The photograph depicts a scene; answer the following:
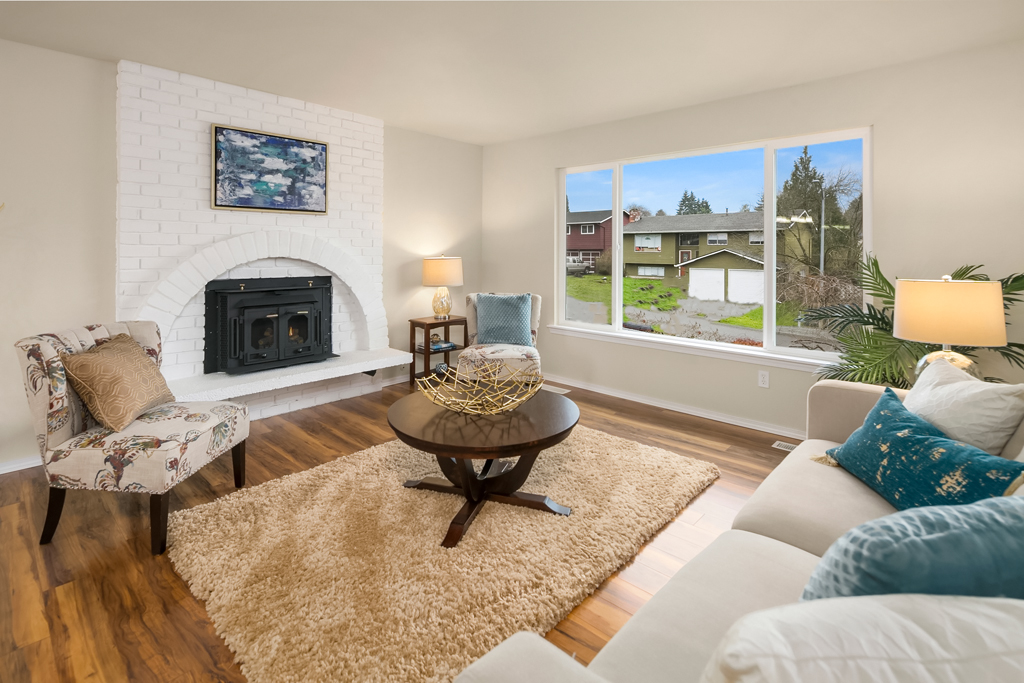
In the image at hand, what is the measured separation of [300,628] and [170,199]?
3003 millimetres

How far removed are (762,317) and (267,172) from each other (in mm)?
3865

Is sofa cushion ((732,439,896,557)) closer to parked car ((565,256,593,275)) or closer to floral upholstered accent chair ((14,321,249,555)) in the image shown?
floral upholstered accent chair ((14,321,249,555))

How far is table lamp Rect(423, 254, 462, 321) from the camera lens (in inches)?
188

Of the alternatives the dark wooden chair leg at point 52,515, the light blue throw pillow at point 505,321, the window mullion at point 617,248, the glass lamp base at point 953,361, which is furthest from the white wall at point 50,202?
the glass lamp base at point 953,361

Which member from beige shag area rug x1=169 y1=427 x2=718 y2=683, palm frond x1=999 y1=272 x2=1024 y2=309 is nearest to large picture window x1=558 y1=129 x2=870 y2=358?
palm frond x1=999 y1=272 x2=1024 y2=309

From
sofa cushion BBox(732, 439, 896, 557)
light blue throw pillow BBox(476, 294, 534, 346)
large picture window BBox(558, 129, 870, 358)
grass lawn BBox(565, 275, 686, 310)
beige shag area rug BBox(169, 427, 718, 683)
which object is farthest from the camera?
light blue throw pillow BBox(476, 294, 534, 346)

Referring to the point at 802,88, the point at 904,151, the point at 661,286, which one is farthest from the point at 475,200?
the point at 904,151

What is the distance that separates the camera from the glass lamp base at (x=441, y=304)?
195 inches

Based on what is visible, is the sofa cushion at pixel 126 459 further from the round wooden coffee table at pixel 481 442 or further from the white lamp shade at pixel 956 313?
the white lamp shade at pixel 956 313

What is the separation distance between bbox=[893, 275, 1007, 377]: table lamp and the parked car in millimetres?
2771

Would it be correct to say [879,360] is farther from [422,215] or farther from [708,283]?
[422,215]

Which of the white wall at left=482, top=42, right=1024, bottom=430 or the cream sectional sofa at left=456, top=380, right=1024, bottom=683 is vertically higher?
the white wall at left=482, top=42, right=1024, bottom=430

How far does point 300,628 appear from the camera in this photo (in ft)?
5.58

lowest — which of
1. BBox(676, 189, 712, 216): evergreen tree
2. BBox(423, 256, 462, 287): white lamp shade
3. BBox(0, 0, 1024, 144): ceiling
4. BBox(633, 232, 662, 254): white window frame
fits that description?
BBox(423, 256, 462, 287): white lamp shade
